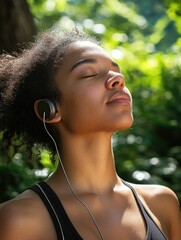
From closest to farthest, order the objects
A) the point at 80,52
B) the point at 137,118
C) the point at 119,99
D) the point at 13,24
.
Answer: the point at 119,99, the point at 80,52, the point at 13,24, the point at 137,118

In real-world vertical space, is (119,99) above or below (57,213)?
above

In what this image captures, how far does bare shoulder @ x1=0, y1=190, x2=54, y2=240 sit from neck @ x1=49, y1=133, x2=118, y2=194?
258mm

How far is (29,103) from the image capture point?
3955 millimetres

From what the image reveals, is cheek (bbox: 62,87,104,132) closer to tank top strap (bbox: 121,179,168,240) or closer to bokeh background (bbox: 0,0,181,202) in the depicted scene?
bokeh background (bbox: 0,0,181,202)

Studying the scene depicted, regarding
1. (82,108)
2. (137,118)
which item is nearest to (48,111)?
(82,108)

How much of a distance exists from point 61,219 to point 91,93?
631mm

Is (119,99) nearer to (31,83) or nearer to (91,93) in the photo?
(91,93)

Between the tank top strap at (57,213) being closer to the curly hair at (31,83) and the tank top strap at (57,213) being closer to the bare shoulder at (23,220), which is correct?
the bare shoulder at (23,220)

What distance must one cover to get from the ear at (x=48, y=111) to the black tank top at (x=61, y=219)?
33 cm

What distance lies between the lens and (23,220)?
11.5ft

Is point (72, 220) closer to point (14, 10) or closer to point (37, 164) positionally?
point (37, 164)

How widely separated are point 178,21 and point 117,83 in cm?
344

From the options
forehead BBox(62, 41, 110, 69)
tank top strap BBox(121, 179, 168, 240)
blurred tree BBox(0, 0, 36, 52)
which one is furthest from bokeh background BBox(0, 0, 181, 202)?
tank top strap BBox(121, 179, 168, 240)

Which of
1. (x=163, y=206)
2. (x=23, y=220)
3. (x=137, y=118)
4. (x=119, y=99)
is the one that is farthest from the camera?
(x=137, y=118)
